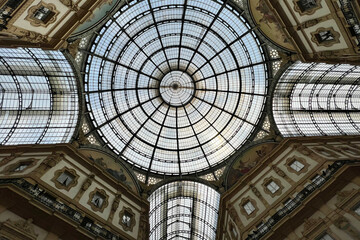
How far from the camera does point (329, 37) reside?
16.5 m

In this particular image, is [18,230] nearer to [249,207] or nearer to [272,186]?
[249,207]

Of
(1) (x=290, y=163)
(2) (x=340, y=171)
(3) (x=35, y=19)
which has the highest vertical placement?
(3) (x=35, y=19)

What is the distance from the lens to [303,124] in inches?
1040

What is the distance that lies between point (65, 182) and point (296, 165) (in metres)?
17.6

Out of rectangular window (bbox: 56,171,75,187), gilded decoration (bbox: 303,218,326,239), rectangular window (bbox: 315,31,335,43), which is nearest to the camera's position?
gilded decoration (bbox: 303,218,326,239)

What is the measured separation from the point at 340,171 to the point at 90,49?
68.6 feet

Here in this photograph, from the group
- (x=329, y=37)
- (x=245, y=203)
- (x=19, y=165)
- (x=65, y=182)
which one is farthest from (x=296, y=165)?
(x=19, y=165)

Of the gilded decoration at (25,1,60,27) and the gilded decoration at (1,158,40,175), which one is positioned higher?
the gilded decoration at (25,1,60,27)

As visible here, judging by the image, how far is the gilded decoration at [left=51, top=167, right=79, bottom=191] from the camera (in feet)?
58.6

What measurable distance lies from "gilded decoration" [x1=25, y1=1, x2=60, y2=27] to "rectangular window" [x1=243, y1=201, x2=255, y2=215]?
63.7 feet

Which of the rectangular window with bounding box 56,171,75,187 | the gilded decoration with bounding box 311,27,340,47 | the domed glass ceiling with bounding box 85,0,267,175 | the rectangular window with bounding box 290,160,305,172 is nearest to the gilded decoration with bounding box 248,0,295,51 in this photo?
the domed glass ceiling with bounding box 85,0,267,175

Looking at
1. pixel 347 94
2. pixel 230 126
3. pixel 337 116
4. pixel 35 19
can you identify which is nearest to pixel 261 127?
pixel 230 126

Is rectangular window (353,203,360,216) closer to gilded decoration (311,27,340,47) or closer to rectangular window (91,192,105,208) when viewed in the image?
gilded decoration (311,27,340,47)

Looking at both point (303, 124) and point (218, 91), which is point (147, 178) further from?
point (303, 124)
